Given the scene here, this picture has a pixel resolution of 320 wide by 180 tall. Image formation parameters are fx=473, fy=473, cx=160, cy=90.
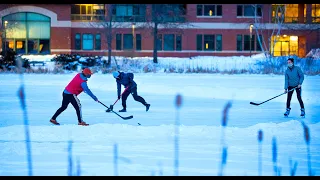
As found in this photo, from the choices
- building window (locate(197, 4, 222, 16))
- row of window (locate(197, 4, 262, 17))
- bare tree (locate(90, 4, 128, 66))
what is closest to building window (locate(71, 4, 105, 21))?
bare tree (locate(90, 4, 128, 66))

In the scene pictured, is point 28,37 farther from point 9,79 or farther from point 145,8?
point 9,79

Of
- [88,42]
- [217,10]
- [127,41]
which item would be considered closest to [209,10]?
[217,10]

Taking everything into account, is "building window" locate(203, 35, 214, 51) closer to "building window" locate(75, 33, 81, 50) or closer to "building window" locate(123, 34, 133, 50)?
"building window" locate(123, 34, 133, 50)

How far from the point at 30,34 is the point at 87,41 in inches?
209

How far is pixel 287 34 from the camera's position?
141ft

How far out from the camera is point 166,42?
44656 mm

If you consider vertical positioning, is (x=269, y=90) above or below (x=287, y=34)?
below

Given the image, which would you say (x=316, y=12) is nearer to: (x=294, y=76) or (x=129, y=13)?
(x=129, y=13)

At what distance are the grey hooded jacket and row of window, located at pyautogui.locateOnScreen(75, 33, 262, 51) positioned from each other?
32.0 metres

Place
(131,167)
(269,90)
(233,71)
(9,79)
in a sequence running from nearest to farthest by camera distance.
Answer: (131,167)
(269,90)
(9,79)
(233,71)

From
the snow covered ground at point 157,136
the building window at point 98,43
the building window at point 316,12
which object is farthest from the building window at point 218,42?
the snow covered ground at point 157,136

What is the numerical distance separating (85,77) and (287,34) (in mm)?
35768

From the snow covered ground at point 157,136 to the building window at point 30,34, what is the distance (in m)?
27.7
